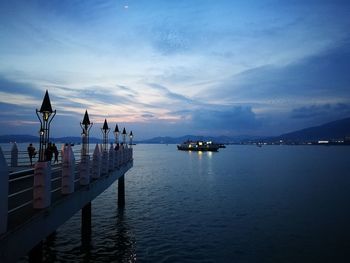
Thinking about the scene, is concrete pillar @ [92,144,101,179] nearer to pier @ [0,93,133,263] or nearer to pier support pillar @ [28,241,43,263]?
pier @ [0,93,133,263]

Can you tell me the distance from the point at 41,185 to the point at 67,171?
256 centimetres

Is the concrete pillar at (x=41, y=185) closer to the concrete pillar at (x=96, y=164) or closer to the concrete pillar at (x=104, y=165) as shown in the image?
the concrete pillar at (x=96, y=164)

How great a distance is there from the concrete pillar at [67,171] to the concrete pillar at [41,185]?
7.24 feet

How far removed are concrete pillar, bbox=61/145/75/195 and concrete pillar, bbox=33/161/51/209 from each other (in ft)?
7.24

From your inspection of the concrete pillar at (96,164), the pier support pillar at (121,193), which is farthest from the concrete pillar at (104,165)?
the pier support pillar at (121,193)

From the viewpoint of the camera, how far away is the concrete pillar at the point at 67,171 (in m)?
11.4

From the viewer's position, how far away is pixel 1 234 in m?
6.88

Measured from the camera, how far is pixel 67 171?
11.6 meters

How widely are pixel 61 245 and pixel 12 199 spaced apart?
8.42 meters

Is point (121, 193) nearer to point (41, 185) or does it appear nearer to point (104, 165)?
point (104, 165)

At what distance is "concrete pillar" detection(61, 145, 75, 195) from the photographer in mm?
11430

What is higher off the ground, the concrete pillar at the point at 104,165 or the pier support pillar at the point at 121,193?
the concrete pillar at the point at 104,165

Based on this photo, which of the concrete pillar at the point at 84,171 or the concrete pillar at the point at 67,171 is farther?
the concrete pillar at the point at 84,171

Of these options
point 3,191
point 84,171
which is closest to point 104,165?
point 84,171
